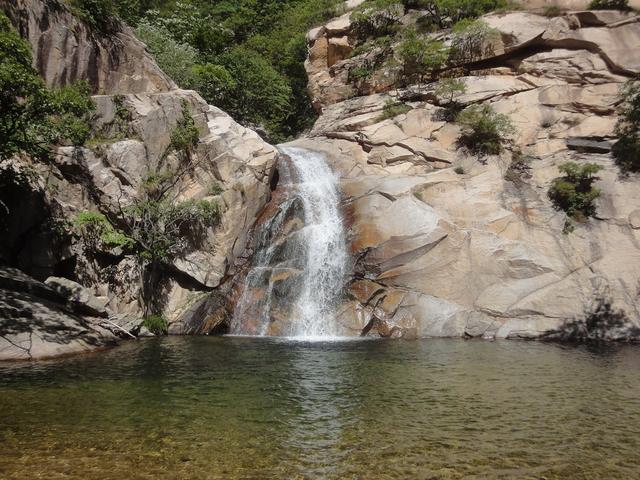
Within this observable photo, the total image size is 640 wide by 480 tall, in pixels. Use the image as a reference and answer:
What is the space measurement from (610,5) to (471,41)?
896 cm

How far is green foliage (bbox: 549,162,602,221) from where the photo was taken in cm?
2336

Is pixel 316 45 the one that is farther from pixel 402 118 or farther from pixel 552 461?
pixel 552 461

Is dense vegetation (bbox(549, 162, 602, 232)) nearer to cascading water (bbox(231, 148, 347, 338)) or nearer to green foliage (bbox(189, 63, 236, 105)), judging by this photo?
cascading water (bbox(231, 148, 347, 338))

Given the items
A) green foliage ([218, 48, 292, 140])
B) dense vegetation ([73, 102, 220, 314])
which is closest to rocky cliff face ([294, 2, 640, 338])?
green foliage ([218, 48, 292, 140])

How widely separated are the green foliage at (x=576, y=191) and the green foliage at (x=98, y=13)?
25.7 metres

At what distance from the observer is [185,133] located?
77.9 ft

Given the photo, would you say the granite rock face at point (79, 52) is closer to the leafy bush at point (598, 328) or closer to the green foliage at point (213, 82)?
the green foliage at point (213, 82)

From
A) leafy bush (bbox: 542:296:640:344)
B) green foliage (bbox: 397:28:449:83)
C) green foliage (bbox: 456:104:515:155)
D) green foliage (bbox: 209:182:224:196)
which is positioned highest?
green foliage (bbox: 397:28:449:83)

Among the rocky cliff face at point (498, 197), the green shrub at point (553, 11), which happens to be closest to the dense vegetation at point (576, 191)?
the rocky cliff face at point (498, 197)

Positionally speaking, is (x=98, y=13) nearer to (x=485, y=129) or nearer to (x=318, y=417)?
(x=485, y=129)

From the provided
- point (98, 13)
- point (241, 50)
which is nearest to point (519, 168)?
point (98, 13)

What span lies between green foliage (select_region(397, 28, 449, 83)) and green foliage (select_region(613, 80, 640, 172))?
11.9 meters

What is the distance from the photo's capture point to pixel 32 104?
588 inches

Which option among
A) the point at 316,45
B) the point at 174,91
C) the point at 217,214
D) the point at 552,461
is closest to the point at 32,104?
the point at 217,214
